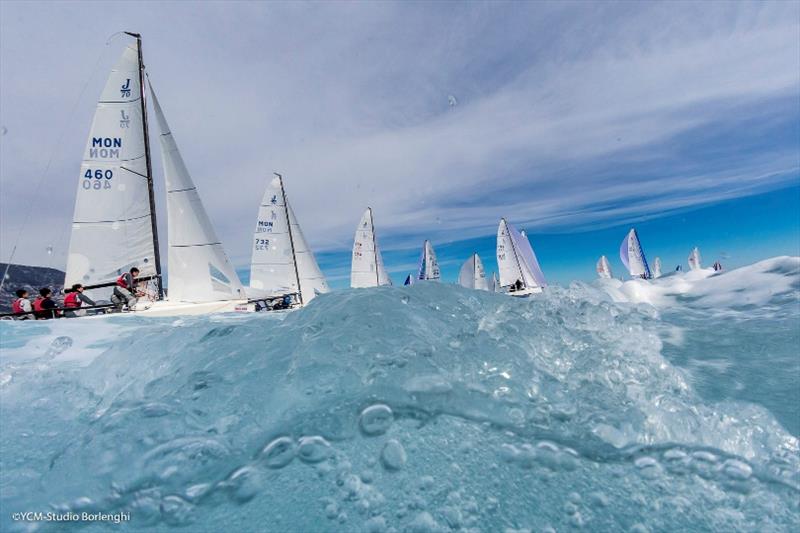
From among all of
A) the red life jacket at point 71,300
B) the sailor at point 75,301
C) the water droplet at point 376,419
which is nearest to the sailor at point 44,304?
the sailor at point 75,301

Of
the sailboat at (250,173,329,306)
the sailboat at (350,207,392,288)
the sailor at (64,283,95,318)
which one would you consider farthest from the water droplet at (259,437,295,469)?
the sailboat at (350,207,392,288)

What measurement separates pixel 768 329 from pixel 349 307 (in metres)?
5.27

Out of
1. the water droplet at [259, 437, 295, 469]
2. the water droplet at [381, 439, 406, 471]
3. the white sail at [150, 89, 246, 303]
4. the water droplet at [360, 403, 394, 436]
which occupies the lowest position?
the water droplet at [381, 439, 406, 471]

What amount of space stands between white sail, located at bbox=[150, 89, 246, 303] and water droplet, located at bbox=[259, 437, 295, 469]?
1622cm

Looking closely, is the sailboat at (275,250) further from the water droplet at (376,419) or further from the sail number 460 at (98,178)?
the water droplet at (376,419)

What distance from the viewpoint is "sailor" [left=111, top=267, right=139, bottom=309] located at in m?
14.1

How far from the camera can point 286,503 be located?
2283 millimetres

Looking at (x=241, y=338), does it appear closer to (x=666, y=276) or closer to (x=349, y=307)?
(x=349, y=307)

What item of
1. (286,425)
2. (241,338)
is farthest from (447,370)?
(241,338)

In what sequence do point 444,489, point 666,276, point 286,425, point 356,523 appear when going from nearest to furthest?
point 356,523
point 444,489
point 286,425
point 666,276

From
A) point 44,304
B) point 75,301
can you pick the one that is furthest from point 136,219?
point 44,304

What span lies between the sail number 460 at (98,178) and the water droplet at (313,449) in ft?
56.8

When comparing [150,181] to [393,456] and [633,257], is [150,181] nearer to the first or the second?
[393,456]

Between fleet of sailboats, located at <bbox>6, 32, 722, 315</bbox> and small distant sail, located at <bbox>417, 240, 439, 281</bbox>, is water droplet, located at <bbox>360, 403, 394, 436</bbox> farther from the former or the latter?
small distant sail, located at <bbox>417, 240, 439, 281</bbox>
